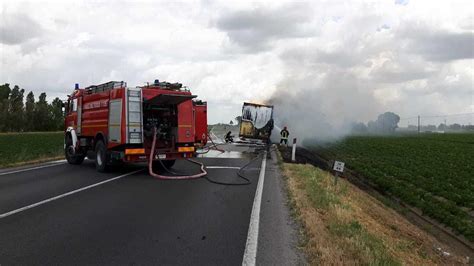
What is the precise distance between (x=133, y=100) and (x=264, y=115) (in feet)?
65.9

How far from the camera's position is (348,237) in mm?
6516

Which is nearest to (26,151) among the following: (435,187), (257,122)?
(257,122)

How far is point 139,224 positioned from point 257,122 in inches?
1037

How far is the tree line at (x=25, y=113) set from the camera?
95.7 metres

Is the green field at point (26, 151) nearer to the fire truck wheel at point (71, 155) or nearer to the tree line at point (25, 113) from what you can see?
the fire truck wheel at point (71, 155)

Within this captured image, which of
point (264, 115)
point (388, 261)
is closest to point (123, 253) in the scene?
point (388, 261)

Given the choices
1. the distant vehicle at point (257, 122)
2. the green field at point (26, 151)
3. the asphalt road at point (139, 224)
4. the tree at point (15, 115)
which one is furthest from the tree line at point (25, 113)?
the asphalt road at point (139, 224)

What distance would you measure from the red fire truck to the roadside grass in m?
4.77

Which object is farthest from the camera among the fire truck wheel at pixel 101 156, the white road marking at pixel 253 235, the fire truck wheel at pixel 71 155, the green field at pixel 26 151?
the green field at pixel 26 151

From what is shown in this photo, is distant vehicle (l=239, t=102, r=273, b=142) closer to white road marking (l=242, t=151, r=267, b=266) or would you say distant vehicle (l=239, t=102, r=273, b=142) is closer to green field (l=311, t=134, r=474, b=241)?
green field (l=311, t=134, r=474, b=241)

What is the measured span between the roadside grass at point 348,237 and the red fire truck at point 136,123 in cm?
477

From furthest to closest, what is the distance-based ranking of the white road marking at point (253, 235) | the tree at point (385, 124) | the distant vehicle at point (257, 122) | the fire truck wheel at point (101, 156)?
the tree at point (385, 124) < the distant vehicle at point (257, 122) < the fire truck wheel at point (101, 156) < the white road marking at point (253, 235)

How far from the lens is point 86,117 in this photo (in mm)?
16500

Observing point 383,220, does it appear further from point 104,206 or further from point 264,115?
point 264,115
